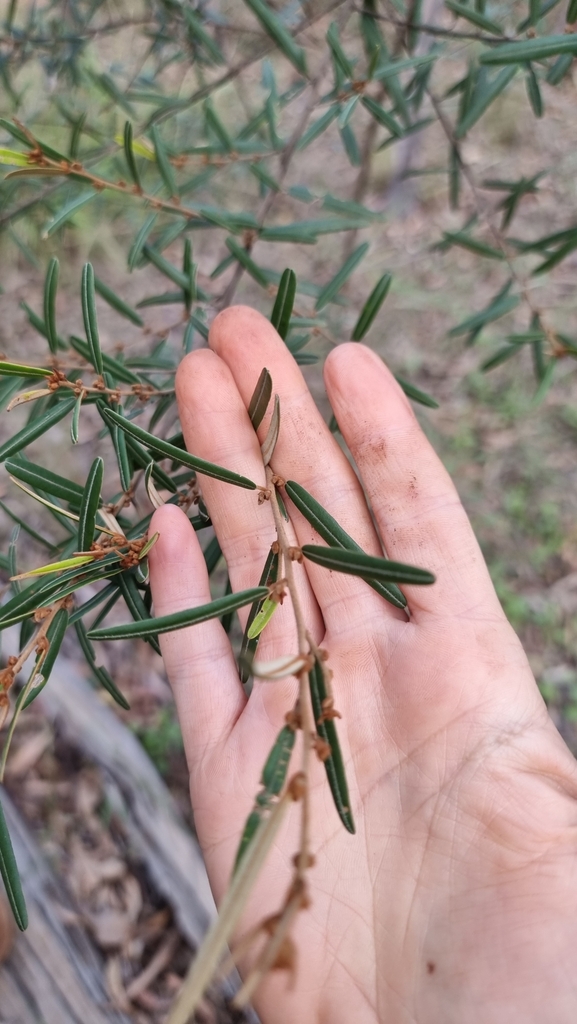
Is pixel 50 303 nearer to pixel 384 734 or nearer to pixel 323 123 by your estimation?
pixel 323 123

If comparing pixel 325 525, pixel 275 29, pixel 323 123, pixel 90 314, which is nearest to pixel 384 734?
pixel 325 525

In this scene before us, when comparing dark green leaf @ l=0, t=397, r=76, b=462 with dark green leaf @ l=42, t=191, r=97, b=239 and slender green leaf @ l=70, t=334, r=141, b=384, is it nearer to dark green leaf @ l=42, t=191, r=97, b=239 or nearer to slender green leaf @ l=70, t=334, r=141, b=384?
slender green leaf @ l=70, t=334, r=141, b=384

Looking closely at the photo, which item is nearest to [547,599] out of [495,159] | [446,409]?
[446,409]

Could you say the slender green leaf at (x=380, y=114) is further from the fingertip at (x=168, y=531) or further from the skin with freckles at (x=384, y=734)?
the fingertip at (x=168, y=531)

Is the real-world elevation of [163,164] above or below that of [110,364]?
above

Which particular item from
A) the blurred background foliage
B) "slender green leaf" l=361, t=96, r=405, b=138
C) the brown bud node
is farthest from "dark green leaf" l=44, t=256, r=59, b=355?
the brown bud node

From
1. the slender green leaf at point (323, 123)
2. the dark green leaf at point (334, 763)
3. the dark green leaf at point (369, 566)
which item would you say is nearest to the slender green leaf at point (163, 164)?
the slender green leaf at point (323, 123)
